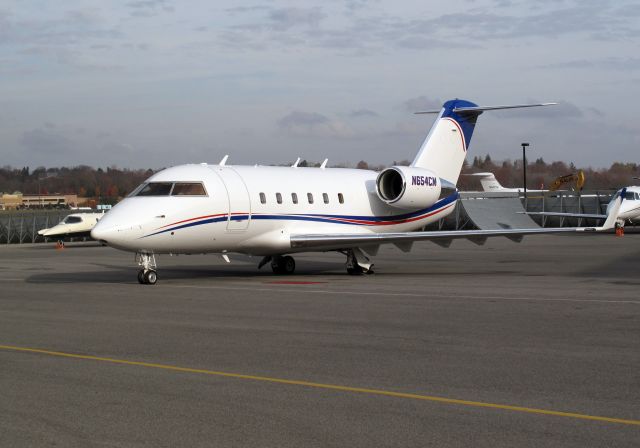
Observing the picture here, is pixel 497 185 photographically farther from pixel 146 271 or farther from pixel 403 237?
pixel 146 271

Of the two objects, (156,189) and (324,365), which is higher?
(156,189)

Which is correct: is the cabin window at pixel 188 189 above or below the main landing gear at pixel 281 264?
above

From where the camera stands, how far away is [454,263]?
2786 centimetres

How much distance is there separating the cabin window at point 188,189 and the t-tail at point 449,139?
25.3 ft

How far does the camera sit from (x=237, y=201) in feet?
71.1

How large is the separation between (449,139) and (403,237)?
5.86 metres

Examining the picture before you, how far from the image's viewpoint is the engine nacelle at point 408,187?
24688 millimetres

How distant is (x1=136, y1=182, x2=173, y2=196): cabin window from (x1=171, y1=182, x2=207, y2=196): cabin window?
139mm

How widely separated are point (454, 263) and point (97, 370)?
64.6 ft

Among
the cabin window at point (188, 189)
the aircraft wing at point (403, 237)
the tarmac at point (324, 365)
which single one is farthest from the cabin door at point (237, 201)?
the tarmac at point (324, 365)

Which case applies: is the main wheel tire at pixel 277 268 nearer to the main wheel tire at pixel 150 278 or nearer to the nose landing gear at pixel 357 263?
the nose landing gear at pixel 357 263

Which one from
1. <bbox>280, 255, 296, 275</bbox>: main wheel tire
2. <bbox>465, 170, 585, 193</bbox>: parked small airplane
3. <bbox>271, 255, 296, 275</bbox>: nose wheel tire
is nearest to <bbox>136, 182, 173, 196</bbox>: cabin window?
<bbox>271, 255, 296, 275</bbox>: nose wheel tire

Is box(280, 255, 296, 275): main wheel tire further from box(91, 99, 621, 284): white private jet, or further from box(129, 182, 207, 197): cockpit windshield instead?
box(129, 182, 207, 197): cockpit windshield

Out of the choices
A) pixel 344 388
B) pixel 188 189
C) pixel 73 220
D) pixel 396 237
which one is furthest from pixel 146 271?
pixel 73 220
